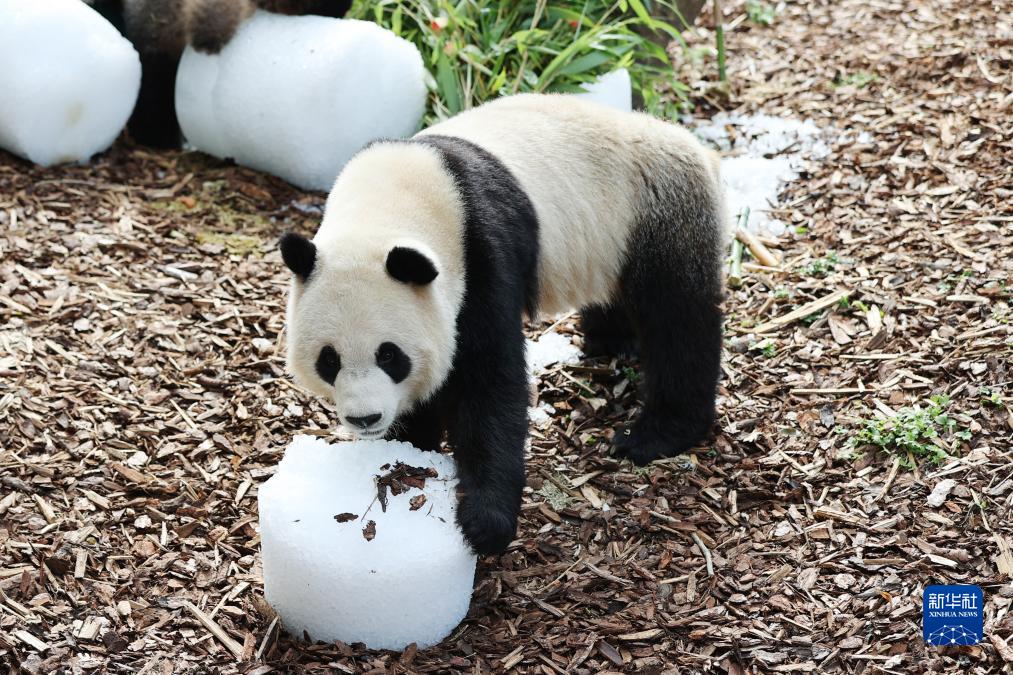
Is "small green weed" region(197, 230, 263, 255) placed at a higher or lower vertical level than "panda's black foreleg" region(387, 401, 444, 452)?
lower

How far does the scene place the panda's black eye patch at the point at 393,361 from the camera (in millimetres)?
3740

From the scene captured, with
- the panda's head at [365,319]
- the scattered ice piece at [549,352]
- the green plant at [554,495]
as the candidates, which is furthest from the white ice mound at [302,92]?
the panda's head at [365,319]

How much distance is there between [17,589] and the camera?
404 centimetres

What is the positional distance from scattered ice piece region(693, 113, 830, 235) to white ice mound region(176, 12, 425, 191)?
2.14m

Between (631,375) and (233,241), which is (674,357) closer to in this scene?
(631,375)

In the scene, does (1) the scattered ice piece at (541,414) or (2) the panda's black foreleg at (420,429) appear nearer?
(2) the panda's black foreleg at (420,429)

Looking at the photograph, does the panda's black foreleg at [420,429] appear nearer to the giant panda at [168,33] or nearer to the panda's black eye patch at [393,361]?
the panda's black eye patch at [393,361]

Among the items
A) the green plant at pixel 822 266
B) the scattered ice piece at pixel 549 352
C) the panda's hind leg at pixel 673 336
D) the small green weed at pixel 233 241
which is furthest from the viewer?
the small green weed at pixel 233 241

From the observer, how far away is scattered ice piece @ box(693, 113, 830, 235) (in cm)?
692

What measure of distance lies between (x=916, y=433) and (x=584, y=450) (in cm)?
149

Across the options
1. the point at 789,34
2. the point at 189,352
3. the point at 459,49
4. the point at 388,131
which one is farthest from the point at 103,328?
the point at 789,34

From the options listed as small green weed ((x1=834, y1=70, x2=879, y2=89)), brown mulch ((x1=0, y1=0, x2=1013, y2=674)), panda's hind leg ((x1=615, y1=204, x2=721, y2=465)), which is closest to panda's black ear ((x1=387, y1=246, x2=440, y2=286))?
brown mulch ((x1=0, y1=0, x2=1013, y2=674))

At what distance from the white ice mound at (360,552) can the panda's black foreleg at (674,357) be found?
141 centimetres

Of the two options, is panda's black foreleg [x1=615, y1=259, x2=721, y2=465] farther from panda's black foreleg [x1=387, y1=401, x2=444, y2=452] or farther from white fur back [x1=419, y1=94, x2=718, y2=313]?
panda's black foreleg [x1=387, y1=401, x2=444, y2=452]
